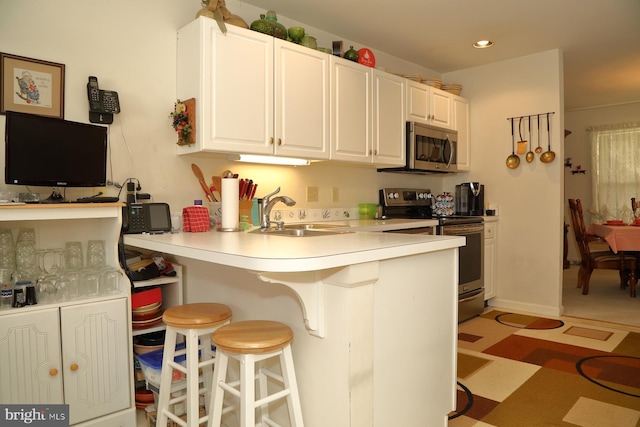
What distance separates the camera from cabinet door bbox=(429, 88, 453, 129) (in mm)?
4059

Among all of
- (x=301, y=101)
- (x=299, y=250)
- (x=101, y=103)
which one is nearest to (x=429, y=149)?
(x=301, y=101)

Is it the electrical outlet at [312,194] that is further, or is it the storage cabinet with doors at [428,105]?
the storage cabinet with doors at [428,105]

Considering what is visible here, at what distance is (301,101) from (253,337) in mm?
1837

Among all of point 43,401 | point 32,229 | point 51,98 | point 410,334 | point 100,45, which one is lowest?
point 43,401

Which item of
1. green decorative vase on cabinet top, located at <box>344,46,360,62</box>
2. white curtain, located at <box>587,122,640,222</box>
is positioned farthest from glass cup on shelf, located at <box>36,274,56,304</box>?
white curtain, located at <box>587,122,640,222</box>

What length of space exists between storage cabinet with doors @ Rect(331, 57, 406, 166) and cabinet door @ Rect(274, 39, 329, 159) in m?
0.11

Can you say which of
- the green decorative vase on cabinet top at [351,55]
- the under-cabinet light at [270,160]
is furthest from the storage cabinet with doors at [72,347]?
the green decorative vase on cabinet top at [351,55]

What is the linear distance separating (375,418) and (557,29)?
3.43 meters

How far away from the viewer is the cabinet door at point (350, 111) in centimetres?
313

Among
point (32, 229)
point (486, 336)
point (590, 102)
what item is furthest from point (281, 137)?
point (590, 102)

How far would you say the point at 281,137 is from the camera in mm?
2771

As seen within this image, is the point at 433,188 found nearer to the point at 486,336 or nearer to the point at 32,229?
the point at 486,336

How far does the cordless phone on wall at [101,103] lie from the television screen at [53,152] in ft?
0.69

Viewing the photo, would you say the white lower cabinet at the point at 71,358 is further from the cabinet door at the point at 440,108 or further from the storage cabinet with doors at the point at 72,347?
the cabinet door at the point at 440,108
